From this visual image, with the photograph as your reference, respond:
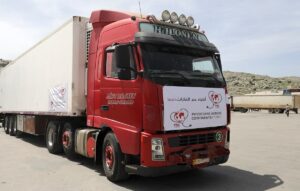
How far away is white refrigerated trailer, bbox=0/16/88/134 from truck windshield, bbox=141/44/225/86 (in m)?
3.28

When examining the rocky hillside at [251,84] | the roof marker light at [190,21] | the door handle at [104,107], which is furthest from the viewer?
the rocky hillside at [251,84]

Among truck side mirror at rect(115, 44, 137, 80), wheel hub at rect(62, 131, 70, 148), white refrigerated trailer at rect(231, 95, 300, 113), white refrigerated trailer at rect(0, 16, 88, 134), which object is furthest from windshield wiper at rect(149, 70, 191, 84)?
white refrigerated trailer at rect(231, 95, 300, 113)

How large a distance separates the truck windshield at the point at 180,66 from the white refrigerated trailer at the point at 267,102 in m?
51.4

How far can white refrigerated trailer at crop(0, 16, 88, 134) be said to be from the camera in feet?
34.3

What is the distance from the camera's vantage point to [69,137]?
1104 centimetres

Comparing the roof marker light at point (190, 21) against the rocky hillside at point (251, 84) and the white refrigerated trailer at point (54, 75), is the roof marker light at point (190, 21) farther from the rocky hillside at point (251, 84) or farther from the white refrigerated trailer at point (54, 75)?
the rocky hillside at point (251, 84)

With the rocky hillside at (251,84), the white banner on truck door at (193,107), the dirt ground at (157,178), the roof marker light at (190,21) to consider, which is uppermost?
the rocky hillside at (251,84)

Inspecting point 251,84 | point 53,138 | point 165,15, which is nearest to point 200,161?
point 165,15

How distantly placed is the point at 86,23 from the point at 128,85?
138 inches

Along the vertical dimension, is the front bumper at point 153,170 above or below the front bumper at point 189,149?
below

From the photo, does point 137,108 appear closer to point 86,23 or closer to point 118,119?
point 118,119

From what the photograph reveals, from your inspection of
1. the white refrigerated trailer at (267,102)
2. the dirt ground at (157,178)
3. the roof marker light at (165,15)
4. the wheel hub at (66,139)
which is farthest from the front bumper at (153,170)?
the white refrigerated trailer at (267,102)

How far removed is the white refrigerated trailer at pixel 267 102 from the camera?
185 ft

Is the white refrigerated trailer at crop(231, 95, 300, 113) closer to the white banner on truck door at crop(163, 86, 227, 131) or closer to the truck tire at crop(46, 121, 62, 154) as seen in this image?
the truck tire at crop(46, 121, 62, 154)
